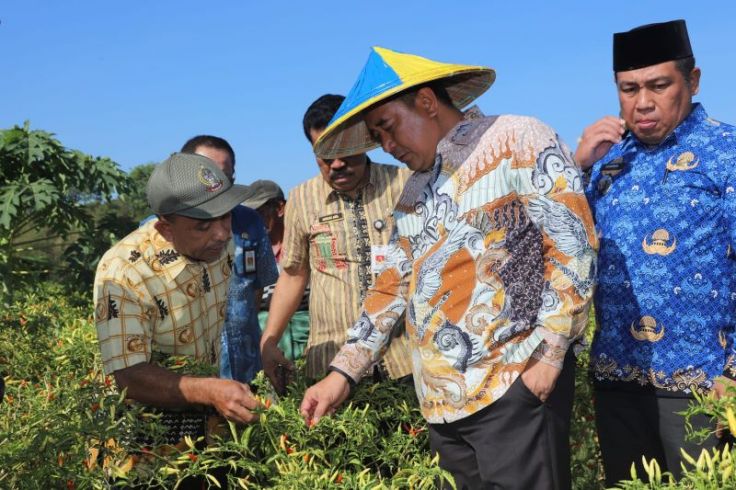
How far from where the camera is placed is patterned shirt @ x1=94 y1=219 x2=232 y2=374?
3164mm

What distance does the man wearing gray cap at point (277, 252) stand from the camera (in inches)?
241

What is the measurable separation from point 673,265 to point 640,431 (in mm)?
673

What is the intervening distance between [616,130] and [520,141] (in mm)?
759

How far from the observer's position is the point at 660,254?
3148 mm

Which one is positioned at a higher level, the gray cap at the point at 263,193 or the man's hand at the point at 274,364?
the gray cap at the point at 263,193

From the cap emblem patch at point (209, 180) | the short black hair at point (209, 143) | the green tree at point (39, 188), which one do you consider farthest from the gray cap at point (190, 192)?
the green tree at point (39, 188)

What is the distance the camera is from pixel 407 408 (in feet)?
11.3

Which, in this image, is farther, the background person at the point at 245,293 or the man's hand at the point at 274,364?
the background person at the point at 245,293

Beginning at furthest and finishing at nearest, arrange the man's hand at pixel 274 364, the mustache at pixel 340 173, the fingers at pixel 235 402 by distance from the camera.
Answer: the mustache at pixel 340 173, the man's hand at pixel 274 364, the fingers at pixel 235 402

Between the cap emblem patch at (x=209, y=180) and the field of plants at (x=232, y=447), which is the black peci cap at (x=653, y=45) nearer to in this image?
the field of plants at (x=232, y=447)

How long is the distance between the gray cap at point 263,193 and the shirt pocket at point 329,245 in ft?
5.88

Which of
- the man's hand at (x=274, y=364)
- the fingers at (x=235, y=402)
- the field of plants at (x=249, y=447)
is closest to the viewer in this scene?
the field of plants at (x=249, y=447)

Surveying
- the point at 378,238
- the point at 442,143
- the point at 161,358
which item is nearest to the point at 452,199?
the point at 442,143

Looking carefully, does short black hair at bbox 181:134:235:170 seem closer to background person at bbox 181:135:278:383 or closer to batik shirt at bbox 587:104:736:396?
background person at bbox 181:135:278:383
